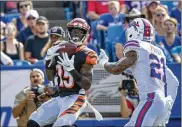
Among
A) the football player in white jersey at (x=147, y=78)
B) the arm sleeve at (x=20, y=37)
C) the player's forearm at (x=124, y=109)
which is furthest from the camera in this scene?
the arm sleeve at (x=20, y=37)

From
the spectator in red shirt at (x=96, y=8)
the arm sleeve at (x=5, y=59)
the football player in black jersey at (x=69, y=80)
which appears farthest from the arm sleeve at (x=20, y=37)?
the football player in black jersey at (x=69, y=80)

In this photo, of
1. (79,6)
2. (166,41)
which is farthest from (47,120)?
(79,6)

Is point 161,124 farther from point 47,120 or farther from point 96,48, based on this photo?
point 96,48

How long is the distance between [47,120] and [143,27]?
1.63 m

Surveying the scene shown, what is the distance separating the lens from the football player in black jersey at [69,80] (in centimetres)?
1022

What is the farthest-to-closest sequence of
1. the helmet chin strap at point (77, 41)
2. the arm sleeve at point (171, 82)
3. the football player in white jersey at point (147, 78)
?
the helmet chin strap at point (77, 41)
the arm sleeve at point (171, 82)
the football player in white jersey at point (147, 78)

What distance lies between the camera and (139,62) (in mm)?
9992

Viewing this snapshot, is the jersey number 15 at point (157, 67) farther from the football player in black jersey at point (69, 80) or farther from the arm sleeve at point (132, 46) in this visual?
the football player in black jersey at point (69, 80)

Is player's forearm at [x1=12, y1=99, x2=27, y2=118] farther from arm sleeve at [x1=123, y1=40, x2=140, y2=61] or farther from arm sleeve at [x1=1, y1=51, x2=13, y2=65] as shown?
arm sleeve at [x1=123, y1=40, x2=140, y2=61]

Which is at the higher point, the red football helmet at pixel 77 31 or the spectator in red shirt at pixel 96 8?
the red football helmet at pixel 77 31

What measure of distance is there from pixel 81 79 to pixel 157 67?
37.5 inches

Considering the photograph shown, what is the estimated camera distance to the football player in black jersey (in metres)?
10.2

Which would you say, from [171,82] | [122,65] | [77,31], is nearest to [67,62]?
[77,31]

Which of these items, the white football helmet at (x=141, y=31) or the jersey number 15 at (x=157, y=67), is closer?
the jersey number 15 at (x=157, y=67)
